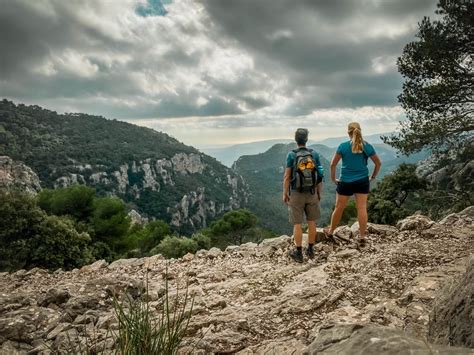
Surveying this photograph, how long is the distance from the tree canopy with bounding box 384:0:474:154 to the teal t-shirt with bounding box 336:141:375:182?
8.12 m

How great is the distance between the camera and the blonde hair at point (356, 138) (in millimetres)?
6172

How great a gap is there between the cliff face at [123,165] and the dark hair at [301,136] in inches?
3371

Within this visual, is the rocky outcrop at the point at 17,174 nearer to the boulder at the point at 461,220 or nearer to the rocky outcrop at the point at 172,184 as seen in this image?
the rocky outcrop at the point at 172,184

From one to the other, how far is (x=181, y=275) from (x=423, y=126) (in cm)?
1095

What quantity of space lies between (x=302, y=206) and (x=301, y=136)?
3.95ft

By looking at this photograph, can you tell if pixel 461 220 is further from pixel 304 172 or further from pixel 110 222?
pixel 110 222

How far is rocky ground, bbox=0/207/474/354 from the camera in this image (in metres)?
2.23

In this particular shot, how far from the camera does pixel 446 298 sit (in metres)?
2.44

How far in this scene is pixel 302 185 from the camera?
19.6 feet

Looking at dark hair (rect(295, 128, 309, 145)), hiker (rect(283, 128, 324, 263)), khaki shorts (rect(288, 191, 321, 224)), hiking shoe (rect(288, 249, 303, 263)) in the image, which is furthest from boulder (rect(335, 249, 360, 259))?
dark hair (rect(295, 128, 309, 145))

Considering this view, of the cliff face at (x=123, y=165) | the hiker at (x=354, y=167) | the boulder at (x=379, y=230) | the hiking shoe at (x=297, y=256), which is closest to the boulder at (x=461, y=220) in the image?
the boulder at (x=379, y=230)

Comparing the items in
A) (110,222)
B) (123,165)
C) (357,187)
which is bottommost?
(110,222)

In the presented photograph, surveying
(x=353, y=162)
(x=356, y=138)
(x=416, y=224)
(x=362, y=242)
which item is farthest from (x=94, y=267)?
(x=416, y=224)

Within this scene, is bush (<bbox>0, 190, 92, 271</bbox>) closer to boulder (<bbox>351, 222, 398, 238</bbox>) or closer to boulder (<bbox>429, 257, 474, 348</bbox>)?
boulder (<bbox>351, 222, 398, 238</bbox>)
